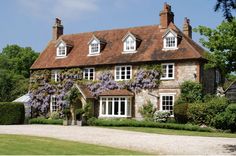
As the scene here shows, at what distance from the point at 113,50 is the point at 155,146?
2309 cm

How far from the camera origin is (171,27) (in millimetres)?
39594

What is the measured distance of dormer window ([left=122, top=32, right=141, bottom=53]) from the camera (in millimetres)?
→ 40406

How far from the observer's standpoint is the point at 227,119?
1246 inches

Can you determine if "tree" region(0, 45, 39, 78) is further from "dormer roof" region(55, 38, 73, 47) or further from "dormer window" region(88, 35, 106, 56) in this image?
"dormer window" region(88, 35, 106, 56)

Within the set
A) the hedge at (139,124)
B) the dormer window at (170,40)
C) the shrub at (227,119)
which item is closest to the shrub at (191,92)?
the hedge at (139,124)

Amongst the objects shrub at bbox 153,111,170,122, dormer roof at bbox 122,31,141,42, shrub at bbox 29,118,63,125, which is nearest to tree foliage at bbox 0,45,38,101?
shrub at bbox 29,118,63,125

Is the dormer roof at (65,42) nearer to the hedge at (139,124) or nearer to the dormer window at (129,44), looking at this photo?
the dormer window at (129,44)

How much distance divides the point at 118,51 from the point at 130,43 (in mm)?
1572

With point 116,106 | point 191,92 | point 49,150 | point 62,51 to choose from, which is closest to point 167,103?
point 191,92

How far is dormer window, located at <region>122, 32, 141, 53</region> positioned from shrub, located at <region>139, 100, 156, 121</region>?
5762mm

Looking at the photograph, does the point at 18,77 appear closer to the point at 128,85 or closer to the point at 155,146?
the point at 128,85

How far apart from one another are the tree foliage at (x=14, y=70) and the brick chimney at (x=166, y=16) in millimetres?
29864

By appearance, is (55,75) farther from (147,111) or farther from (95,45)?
(147,111)

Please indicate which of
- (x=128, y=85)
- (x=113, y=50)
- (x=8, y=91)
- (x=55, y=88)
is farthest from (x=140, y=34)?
(x=8, y=91)
